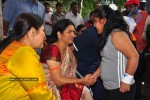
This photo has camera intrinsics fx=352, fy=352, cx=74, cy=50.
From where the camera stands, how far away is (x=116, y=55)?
3629 millimetres

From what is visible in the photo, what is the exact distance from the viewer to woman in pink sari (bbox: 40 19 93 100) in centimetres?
402

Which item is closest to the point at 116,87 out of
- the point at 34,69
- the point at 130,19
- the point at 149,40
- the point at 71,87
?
the point at 71,87

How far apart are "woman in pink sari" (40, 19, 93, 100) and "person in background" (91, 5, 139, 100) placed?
1.67 feet

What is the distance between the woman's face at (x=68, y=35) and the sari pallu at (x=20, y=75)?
1585 mm

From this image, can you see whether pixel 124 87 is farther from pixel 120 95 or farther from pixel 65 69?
pixel 65 69

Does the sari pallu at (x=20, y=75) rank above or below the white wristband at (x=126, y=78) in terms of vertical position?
above

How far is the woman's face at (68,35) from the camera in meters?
4.26

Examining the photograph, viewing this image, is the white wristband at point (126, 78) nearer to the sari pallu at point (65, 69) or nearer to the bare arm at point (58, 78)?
the bare arm at point (58, 78)

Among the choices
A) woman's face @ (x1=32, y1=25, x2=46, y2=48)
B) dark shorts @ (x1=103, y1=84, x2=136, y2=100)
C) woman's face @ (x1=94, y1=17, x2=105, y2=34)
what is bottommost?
dark shorts @ (x1=103, y1=84, x2=136, y2=100)

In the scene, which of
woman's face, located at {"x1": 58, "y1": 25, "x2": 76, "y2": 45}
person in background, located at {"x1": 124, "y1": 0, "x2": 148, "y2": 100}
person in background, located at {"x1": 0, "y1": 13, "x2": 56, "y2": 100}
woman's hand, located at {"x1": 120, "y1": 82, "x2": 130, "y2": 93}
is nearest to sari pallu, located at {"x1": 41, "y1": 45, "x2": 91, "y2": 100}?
woman's face, located at {"x1": 58, "y1": 25, "x2": 76, "y2": 45}

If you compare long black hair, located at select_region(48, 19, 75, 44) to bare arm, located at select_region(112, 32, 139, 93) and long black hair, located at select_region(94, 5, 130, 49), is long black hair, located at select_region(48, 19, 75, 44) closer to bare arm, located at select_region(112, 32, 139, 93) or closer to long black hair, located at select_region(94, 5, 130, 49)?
long black hair, located at select_region(94, 5, 130, 49)

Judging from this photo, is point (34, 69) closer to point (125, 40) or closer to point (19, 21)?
point (19, 21)

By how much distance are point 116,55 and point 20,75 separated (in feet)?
4.41

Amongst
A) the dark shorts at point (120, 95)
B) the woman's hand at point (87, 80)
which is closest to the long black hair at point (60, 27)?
the woman's hand at point (87, 80)
